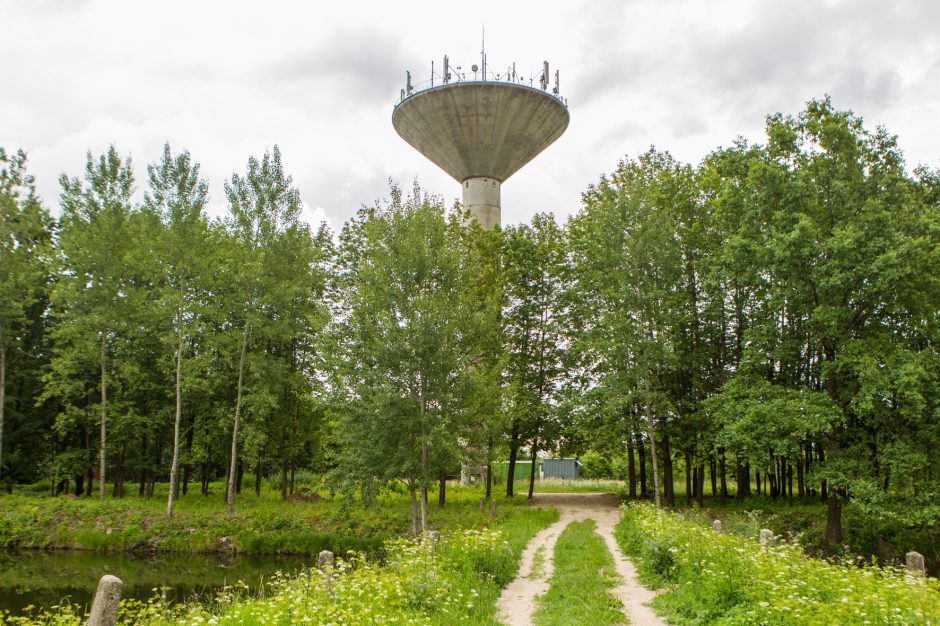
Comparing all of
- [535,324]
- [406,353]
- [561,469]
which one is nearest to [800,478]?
[535,324]

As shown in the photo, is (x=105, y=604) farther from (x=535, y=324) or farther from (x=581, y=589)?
(x=535, y=324)

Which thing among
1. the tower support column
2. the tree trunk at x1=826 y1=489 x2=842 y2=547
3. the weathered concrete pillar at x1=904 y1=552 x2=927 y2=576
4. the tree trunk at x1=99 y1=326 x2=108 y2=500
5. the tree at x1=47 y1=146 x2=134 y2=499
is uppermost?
the tower support column

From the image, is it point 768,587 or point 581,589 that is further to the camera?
point 581,589

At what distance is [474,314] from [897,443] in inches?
453

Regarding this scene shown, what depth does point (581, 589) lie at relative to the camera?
396 inches

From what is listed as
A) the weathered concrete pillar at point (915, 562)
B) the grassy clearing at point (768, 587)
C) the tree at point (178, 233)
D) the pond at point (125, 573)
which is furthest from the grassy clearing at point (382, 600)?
the tree at point (178, 233)

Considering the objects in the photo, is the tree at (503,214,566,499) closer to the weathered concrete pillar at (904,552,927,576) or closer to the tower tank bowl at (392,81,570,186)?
the tower tank bowl at (392,81,570,186)

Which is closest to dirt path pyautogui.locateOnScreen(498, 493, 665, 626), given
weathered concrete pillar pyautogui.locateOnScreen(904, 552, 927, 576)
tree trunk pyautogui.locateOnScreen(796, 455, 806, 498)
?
weathered concrete pillar pyautogui.locateOnScreen(904, 552, 927, 576)

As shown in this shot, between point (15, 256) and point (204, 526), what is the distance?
1369cm

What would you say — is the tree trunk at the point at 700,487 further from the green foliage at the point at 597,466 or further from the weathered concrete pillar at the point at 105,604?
the weathered concrete pillar at the point at 105,604

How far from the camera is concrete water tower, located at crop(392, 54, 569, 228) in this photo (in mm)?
34688

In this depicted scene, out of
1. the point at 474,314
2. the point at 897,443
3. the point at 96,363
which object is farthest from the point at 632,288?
the point at 96,363

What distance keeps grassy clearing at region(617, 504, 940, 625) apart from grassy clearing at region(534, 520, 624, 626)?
77cm

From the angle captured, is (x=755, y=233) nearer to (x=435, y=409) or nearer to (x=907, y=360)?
(x=907, y=360)
